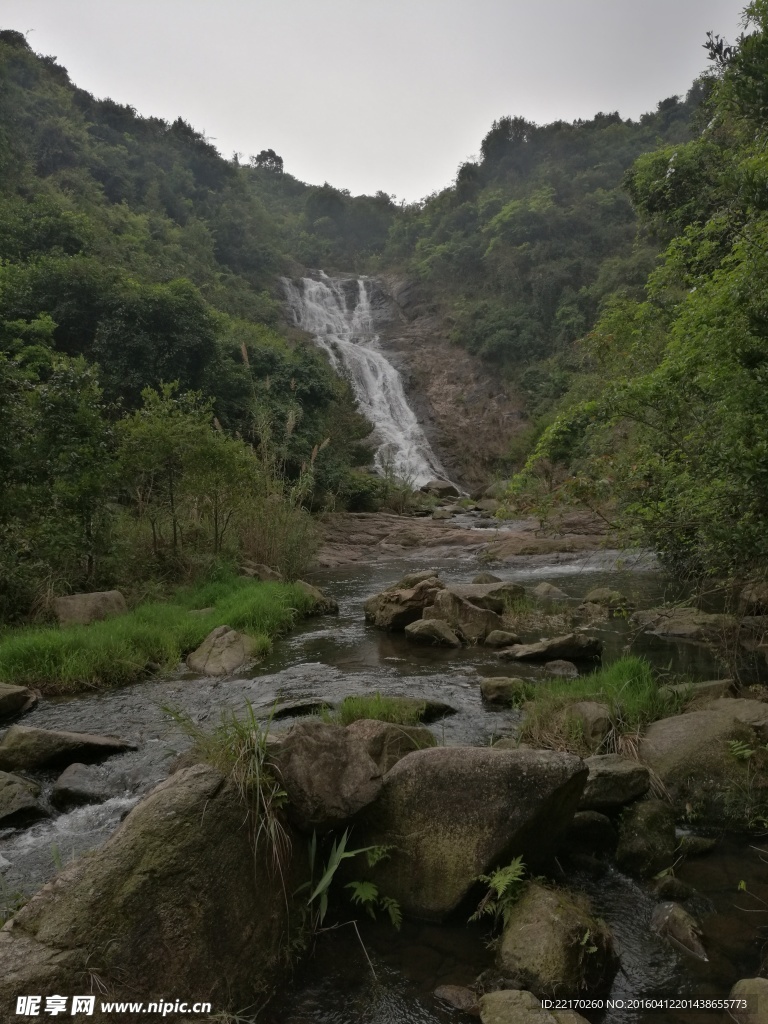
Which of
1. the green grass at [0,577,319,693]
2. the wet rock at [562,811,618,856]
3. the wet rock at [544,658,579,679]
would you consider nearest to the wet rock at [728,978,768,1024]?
the wet rock at [562,811,618,856]

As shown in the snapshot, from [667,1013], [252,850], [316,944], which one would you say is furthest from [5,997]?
[667,1013]

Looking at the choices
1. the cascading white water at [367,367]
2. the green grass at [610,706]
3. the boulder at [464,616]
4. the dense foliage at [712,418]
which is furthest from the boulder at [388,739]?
the cascading white water at [367,367]

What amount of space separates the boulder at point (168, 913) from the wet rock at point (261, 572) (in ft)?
32.4

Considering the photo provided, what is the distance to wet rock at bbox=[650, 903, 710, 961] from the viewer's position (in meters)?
3.48

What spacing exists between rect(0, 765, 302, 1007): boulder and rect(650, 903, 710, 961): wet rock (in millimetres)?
2076

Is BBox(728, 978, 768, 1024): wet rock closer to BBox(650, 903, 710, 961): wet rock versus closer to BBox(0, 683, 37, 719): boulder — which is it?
BBox(650, 903, 710, 961): wet rock

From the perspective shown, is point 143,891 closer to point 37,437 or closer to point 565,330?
point 37,437

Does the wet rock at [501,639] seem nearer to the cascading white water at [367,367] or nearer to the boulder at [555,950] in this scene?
the boulder at [555,950]

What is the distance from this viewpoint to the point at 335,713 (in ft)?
22.1

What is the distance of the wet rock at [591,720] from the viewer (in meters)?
5.71

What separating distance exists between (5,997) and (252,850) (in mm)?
1167

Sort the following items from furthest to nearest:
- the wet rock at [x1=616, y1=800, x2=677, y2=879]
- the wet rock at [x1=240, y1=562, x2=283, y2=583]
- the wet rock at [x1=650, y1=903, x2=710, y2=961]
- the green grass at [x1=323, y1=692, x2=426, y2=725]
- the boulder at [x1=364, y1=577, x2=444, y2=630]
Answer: the wet rock at [x1=240, y1=562, x2=283, y2=583]
the boulder at [x1=364, y1=577, x2=444, y2=630]
the green grass at [x1=323, y1=692, x2=426, y2=725]
the wet rock at [x1=616, y1=800, x2=677, y2=879]
the wet rock at [x1=650, y1=903, x2=710, y2=961]

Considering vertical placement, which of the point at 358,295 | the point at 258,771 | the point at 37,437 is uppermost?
the point at 358,295

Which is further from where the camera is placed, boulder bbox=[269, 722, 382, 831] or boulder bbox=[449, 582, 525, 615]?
boulder bbox=[449, 582, 525, 615]
